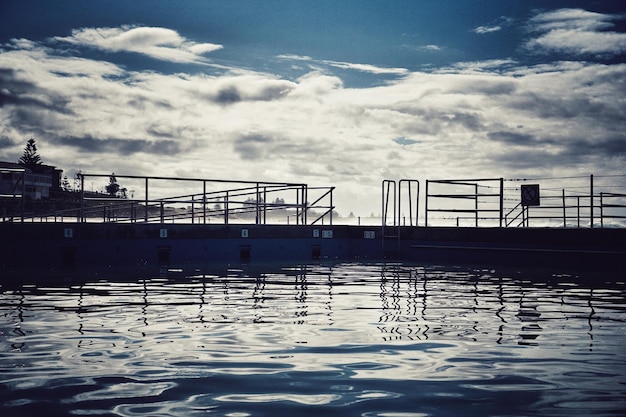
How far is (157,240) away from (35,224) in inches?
129

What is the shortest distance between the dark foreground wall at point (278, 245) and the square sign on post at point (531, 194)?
2284 millimetres

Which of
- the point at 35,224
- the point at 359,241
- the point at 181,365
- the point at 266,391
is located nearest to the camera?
the point at 266,391


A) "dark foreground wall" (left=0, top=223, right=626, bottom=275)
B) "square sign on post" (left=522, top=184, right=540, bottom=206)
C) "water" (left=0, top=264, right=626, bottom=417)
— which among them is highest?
"square sign on post" (left=522, top=184, right=540, bottom=206)

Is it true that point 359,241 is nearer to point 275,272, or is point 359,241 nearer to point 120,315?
point 275,272

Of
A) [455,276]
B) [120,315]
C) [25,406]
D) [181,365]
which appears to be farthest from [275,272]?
[25,406]

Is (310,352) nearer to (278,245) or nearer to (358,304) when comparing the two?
(358,304)

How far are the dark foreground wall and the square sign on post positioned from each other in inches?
89.9

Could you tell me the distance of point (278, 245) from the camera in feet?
64.5

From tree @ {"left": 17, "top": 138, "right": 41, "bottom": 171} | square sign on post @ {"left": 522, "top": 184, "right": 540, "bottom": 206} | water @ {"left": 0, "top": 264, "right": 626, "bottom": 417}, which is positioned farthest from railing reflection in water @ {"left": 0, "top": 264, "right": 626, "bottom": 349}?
tree @ {"left": 17, "top": 138, "right": 41, "bottom": 171}

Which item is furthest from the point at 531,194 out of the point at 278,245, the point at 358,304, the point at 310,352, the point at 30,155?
the point at 30,155

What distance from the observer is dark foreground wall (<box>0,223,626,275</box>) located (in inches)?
618

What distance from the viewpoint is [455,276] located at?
45.5ft

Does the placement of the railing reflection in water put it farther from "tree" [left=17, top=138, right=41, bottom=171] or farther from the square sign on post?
"tree" [left=17, top=138, right=41, bottom=171]

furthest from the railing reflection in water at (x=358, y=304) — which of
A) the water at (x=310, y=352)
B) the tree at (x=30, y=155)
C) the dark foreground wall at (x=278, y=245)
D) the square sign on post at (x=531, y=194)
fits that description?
the tree at (x=30, y=155)
